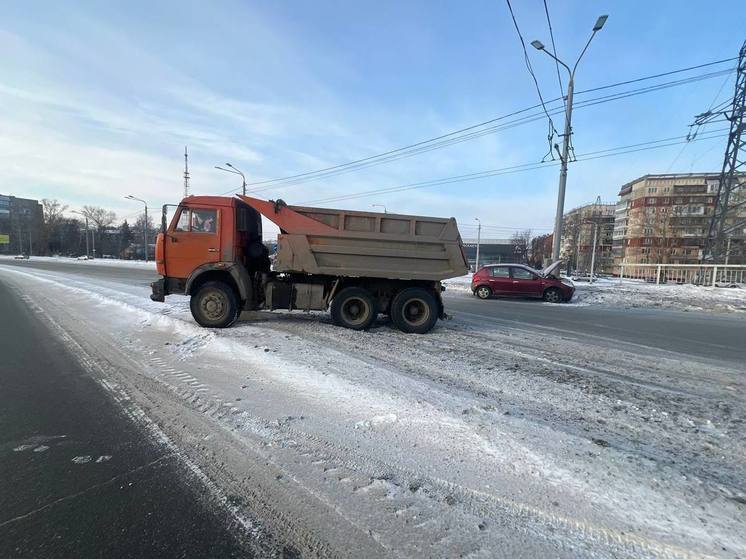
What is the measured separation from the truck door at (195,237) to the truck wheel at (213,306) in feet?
2.05

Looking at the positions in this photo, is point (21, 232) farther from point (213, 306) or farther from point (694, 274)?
point (694, 274)

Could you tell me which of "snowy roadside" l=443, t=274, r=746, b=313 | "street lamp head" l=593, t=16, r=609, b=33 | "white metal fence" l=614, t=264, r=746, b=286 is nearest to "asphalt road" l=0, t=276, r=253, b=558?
"snowy roadside" l=443, t=274, r=746, b=313

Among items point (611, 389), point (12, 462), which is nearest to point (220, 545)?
point (12, 462)

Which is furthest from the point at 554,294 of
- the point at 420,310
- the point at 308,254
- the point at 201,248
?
the point at 201,248

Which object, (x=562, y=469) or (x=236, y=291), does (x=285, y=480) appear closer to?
(x=562, y=469)

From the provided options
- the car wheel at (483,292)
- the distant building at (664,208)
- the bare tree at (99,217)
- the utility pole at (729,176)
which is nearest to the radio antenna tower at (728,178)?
the utility pole at (729,176)

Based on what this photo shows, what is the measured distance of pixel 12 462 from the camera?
3186 millimetres

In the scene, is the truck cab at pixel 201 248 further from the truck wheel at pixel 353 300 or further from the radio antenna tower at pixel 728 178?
the radio antenna tower at pixel 728 178

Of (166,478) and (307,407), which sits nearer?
(166,478)

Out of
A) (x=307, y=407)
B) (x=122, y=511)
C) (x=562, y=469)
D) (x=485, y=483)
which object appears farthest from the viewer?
(x=307, y=407)

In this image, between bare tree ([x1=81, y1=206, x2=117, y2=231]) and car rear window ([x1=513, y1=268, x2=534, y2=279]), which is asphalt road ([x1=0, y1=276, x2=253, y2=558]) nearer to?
car rear window ([x1=513, y1=268, x2=534, y2=279])

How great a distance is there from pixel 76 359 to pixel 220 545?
5.54m

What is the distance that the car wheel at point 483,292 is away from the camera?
683 inches

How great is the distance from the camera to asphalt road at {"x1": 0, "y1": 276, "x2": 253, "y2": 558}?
7.55 feet
